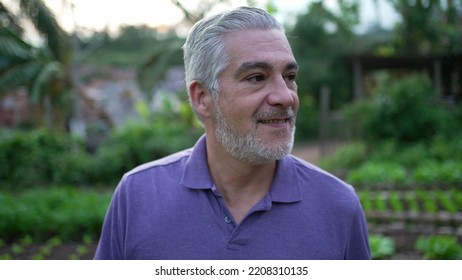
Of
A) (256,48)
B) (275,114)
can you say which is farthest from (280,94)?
(256,48)

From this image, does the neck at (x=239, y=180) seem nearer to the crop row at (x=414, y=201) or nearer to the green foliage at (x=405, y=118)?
the crop row at (x=414, y=201)

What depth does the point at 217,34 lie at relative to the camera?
5.38 ft

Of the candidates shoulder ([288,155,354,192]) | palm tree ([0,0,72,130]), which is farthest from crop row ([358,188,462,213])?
palm tree ([0,0,72,130])

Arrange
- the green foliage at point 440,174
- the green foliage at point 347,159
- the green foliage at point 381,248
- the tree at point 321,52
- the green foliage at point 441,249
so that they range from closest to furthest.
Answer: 1. the green foliage at point 441,249
2. the green foliage at point 381,248
3. the green foliage at point 440,174
4. the green foliage at point 347,159
5. the tree at point 321,52

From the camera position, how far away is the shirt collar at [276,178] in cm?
162

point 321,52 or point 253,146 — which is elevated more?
point 321,52

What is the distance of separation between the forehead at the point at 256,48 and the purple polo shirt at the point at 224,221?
0.40 metres

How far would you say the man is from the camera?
157 centimetres

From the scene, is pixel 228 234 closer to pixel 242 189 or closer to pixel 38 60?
pixel 242 189

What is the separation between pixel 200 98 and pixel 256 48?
32cm

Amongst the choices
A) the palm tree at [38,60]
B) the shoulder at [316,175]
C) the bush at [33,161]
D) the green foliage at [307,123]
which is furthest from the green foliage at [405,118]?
the shoulder at [316,175]

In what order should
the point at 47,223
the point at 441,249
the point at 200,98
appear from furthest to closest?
the point at 47,223 < the point at 441,249 < the point at 200,98

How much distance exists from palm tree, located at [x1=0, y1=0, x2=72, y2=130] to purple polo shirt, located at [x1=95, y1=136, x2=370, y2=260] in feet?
18.5

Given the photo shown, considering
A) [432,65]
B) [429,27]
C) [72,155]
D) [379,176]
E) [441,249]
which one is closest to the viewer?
[441,249]
